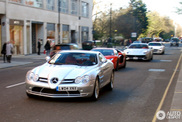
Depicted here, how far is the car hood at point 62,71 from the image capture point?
8.01 m

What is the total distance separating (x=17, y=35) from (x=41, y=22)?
597 centimetres

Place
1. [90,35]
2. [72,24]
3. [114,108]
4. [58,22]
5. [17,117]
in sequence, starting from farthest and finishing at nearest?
[90,35]
[72,24]
[58,22]
[114,108]
[17,117]

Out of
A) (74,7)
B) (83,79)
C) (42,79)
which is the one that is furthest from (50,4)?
(83,79)

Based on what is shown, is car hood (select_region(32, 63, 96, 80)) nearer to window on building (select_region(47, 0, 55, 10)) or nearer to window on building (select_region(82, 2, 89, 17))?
window on building (select_region(47, 0, 55, 10))

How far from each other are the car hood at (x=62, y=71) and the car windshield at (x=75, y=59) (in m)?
0.46

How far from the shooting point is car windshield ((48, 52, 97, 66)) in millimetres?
9312

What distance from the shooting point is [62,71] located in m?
8.24

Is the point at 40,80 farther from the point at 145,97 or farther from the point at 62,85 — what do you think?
the point at 145,97

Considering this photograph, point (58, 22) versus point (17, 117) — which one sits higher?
point (58, 22)

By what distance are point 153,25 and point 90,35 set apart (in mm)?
69398

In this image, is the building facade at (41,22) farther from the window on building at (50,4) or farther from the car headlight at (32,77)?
the car headlight at (32,77)

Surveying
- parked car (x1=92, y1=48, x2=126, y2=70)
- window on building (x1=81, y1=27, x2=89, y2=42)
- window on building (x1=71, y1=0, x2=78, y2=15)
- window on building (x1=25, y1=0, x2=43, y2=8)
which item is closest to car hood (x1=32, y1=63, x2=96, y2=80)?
parked car (x1=92, y1=48, x2=126, y2=70)

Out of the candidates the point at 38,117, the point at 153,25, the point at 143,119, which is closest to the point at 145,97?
the point at 143,119

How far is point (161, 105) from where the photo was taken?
8086 mm
